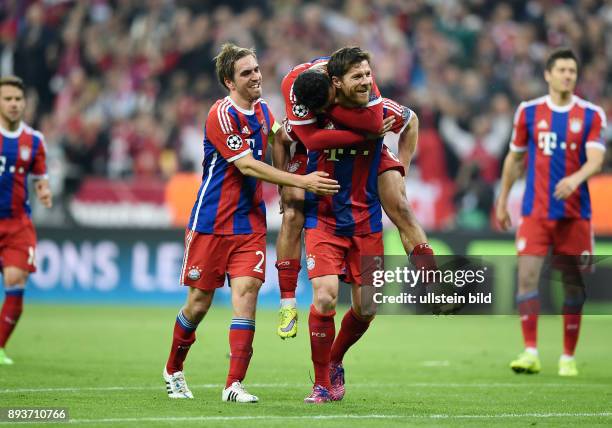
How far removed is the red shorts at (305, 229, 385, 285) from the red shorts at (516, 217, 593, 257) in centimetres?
295

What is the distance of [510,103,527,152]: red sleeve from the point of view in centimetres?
1067

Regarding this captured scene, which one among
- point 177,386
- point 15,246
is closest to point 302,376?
point 177,386

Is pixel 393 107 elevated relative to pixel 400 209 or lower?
elevated

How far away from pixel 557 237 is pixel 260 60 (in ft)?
36.4

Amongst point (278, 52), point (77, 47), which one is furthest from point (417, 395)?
point (77, 47)

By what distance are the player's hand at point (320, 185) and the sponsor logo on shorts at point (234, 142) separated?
23.0 inches

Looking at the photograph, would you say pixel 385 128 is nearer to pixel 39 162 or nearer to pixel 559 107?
pixel 559 107

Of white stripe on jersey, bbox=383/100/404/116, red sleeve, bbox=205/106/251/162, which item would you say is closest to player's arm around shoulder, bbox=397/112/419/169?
white stripe on jersey, bbox=383/100/404/116

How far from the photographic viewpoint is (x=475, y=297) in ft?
24.1

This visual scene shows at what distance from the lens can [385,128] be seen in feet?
25.5

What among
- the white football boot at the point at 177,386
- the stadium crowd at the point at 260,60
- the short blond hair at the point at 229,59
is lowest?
the white football boot at the point at 177,386

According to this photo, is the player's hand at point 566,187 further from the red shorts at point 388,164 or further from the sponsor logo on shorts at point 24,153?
the sponsor logo on shorts at point 24,153

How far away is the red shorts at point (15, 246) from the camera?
10742 mm

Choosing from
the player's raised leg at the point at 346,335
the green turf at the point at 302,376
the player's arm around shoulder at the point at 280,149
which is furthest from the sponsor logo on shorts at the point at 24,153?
the player's raised leg at the point at 346,335
